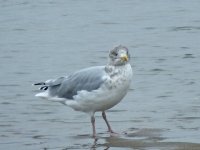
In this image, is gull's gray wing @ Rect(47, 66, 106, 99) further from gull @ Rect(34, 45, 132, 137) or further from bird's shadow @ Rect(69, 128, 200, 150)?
bird's shadow @ Rect(69, 128, 200, 150)

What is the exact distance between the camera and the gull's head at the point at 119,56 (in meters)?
8.95

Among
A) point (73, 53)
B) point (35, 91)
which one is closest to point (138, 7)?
point (73, 53)

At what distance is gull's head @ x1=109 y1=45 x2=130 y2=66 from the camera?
8.95 m

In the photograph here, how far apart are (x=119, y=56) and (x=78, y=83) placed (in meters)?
0.60

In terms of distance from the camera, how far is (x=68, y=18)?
17688mm

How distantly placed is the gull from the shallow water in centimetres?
31

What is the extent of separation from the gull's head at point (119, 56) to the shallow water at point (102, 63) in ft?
2.40

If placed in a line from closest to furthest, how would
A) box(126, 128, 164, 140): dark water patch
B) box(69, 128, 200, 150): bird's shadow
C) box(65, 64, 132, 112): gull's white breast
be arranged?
box(69, 128, 200, 150): bird's shadow → box(126, 128, 164, 140): dark water patch → box(65, 64, 132, 112): gull's white breast

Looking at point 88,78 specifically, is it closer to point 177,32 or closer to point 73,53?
point 73,53

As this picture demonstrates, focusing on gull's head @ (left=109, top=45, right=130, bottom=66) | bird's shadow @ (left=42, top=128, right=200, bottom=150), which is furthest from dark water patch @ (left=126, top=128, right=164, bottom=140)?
gull's head @ (left=109, top=45, right=130, bottom=66)

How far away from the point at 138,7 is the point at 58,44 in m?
3.84

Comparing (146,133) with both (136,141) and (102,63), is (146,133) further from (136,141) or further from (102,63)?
(102,63)

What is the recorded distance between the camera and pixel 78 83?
9.27 meters

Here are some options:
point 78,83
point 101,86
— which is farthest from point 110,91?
point 78,83
